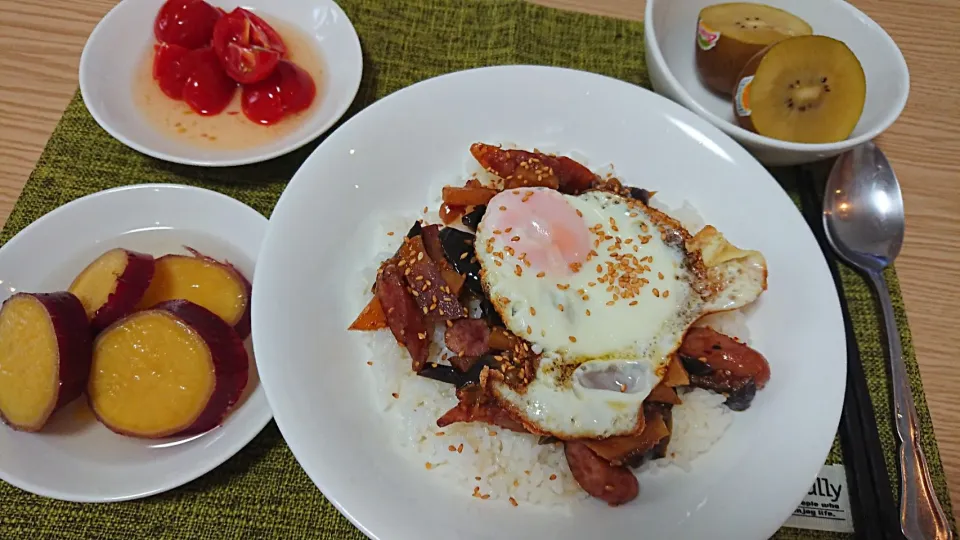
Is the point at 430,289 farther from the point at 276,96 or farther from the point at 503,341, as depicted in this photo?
the point at 276,96

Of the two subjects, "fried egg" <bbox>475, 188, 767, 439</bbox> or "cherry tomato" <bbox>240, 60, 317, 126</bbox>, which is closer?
"fried egg" <bbox>475, 188, 767, 439</bbox>

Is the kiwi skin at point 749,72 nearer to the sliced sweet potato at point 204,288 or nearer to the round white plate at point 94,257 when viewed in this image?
the round white plate at point 94,257

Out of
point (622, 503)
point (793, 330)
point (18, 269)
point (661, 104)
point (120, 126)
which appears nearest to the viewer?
point (622, 503)

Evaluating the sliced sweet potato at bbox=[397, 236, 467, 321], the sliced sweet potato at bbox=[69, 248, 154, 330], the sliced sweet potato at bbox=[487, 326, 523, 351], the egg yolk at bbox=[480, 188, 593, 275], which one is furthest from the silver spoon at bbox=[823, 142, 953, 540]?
the sliced sweet potato at bbox=[69, 248, 154, 330]

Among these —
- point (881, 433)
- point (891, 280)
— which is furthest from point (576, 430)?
point (891, 280)

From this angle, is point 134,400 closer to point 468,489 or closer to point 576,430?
point 468,489

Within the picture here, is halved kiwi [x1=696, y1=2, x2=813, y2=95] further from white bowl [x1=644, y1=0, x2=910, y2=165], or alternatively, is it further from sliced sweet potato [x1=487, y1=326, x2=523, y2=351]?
sliced sweet potato [x1=487, y1=326, x2=523, y2=351]
